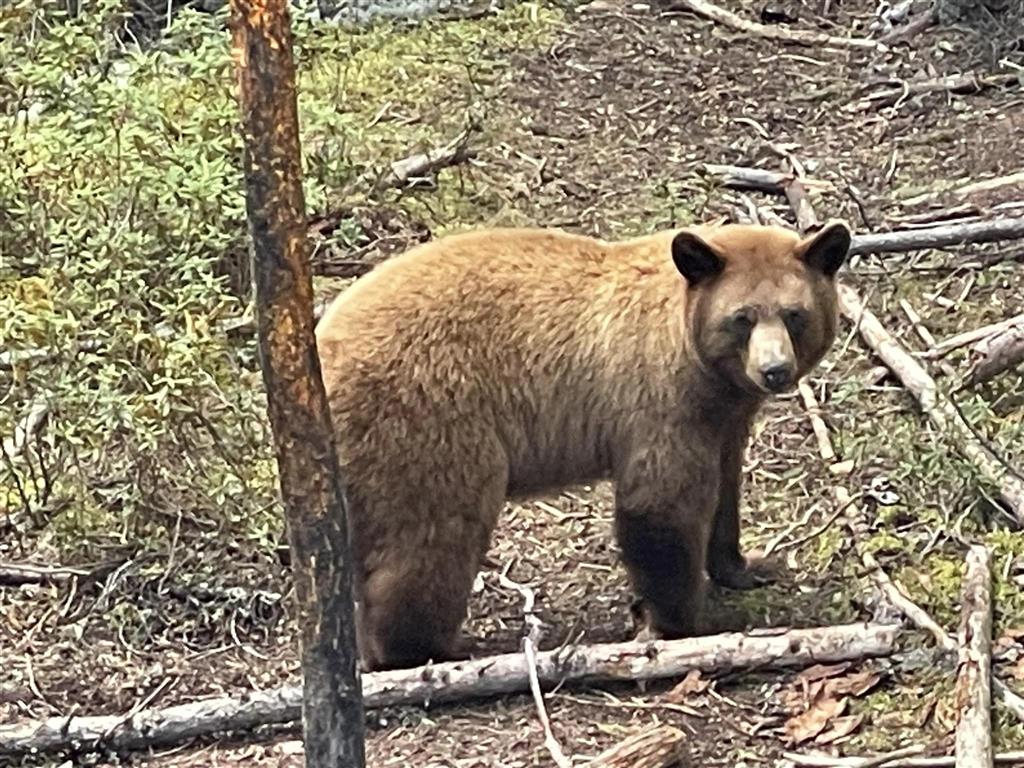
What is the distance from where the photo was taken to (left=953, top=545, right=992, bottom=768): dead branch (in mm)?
4797

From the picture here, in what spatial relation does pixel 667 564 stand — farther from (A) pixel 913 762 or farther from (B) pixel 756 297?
(A) pixel 913 762

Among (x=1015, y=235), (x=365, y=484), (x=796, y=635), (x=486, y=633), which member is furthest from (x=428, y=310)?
(x=1015, y=235)

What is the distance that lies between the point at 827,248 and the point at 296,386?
2308 millimetres

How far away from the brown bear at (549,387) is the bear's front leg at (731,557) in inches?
8.1

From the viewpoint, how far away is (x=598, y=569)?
6.49 meters

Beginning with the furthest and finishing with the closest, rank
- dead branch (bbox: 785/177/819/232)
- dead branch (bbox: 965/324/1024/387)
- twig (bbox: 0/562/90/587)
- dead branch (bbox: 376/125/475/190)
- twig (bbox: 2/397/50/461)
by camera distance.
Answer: dead branch (bbox: 376/125/475/190) < dead branch (bbox: 785/177/819/232) < dead branch (bbox: 965/324/1024/387) < twig (bbox: 2/397/50/461) < twig (bbox: 0/562/90/587)

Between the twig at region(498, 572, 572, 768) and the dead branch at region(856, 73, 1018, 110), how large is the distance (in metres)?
5.29

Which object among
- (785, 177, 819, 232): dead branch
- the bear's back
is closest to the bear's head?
the bear's back

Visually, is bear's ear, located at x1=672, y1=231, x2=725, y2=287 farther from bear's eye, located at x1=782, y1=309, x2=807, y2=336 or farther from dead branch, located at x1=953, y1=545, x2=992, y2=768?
dead branch, located at x1=953, y1=545, x2=992, y2=768

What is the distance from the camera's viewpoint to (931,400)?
691 cm

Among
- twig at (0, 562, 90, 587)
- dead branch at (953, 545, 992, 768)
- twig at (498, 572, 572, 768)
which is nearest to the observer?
dead branch at (953, 545, 992, 768)

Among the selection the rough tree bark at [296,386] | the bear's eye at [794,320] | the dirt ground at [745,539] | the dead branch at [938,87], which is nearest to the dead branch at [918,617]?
the dirt ground at [745,539]

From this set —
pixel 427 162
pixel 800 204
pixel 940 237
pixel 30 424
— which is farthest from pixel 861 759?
pixel 427 162

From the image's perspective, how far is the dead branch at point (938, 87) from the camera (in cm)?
1053
